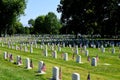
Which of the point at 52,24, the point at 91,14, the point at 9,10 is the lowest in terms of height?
the point at 91,14

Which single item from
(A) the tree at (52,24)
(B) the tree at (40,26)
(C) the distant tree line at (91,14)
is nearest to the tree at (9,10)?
(C) the distant tree line at (91,14)

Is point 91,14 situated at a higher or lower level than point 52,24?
lower

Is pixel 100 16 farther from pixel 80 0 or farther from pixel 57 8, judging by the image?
pixel 57 8

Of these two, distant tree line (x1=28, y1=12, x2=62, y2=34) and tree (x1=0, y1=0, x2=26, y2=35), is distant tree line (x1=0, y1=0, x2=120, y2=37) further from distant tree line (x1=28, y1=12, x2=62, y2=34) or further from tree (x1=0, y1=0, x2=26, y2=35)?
distant tree line (x1=28, y1=12, x2=62, y2=34)

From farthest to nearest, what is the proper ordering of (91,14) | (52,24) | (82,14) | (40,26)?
1. (40,26)
2. (52,24)
3. (82,14)
4. (91,14)

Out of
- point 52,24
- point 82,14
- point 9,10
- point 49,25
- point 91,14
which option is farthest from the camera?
point 49,25

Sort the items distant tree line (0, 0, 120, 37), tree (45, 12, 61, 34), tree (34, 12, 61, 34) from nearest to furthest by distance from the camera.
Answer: distant tree line (0, 0, 120, 37) → tree (45, 12, 61, 34) → tree (34, 12, 61, 34)

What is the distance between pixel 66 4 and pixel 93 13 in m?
11.0

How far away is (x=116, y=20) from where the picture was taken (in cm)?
6412

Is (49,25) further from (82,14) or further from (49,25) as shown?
(82,14)

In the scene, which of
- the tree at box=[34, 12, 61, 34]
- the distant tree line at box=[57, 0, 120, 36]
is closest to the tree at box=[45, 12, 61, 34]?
the tree at box=[34, 12, 61, 34]

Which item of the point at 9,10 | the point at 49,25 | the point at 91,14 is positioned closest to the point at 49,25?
the point at 49,25

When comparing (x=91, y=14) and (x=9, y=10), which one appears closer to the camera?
(x=91, y=14)

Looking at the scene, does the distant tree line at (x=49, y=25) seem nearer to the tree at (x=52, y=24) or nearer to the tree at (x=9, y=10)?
the tree at (x=52, y=24)
